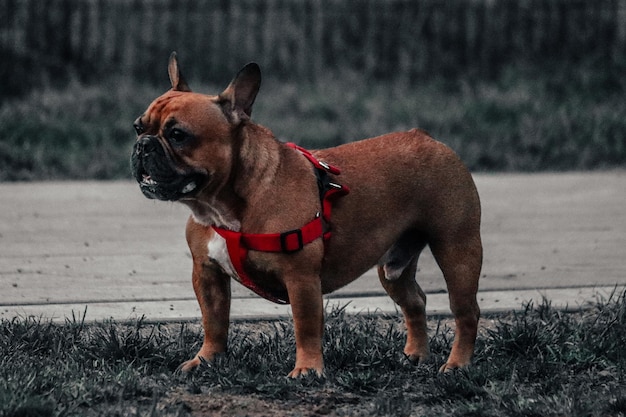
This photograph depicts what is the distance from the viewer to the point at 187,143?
4344mm

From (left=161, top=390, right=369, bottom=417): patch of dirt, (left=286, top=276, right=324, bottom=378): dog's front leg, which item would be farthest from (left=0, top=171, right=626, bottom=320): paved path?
(left=161, top=390, right=369, bottom=417): patch of dirt

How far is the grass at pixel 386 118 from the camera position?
32.7 ft

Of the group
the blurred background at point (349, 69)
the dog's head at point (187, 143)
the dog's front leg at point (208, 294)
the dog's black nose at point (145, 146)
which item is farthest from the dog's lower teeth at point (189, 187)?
the blurred background at point (349, 69)

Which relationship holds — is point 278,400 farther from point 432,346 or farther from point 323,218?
point 432,346

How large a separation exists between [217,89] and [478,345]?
26.8 ft

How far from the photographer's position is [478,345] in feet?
17.2

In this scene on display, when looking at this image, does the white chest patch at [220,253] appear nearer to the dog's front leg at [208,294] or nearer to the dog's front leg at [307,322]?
the dog's front leg at [208,294]

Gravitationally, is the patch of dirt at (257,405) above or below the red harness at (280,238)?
below

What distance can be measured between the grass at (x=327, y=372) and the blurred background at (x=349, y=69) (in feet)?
15.9

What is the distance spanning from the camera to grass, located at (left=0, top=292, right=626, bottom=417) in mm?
4277

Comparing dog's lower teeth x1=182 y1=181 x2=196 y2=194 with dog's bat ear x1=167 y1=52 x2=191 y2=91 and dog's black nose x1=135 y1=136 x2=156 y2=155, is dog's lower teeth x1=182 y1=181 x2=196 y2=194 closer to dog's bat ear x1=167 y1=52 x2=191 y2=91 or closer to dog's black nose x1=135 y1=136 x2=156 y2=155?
dog's black nose x1=135 y1=136 x2=156 y2=155

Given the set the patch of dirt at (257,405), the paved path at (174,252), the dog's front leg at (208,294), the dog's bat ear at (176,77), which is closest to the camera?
the patch of dirt at (257,405)

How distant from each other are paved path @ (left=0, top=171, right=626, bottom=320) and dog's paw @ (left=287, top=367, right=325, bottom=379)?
1.12 metres

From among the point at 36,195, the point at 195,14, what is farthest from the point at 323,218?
the point at 195,14
